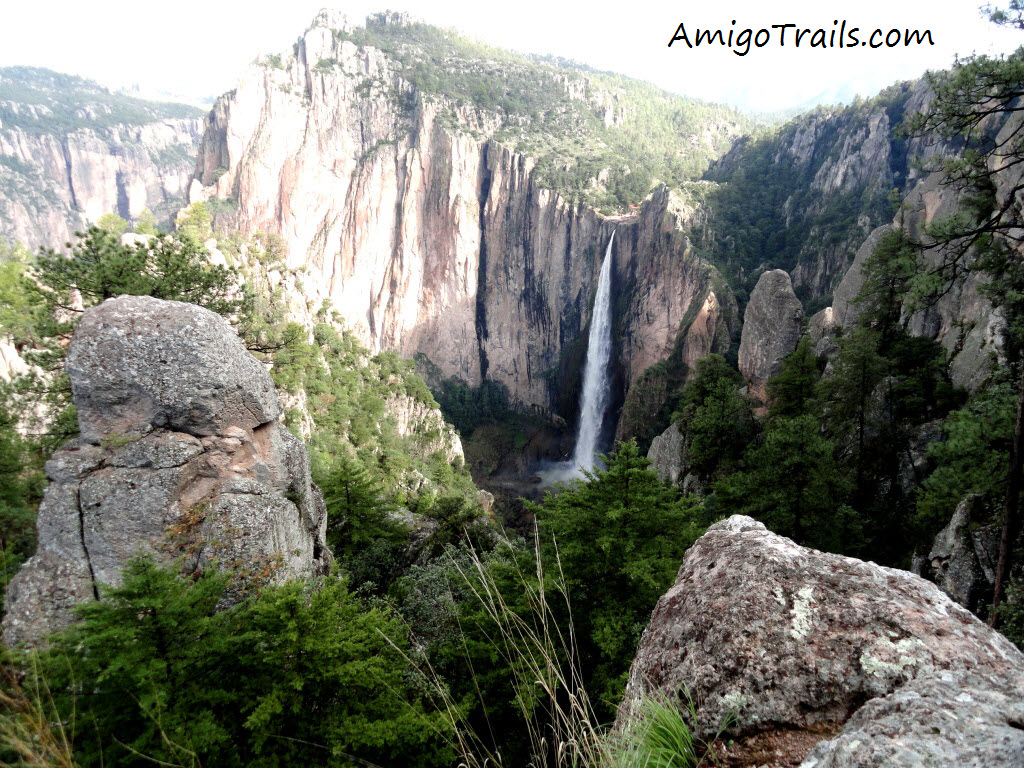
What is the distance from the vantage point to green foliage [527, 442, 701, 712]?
24.5 ft

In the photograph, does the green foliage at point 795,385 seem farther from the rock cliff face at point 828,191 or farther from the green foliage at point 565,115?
the green foliage at point 565,115

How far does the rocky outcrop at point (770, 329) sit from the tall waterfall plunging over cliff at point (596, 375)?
25.2 metres

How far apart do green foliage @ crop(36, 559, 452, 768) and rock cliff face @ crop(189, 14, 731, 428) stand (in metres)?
60.2

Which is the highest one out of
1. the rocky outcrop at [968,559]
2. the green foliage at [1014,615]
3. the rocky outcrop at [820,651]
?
the rocky outcrop at [820,651]

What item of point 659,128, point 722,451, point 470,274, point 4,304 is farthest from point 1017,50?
point 659,128

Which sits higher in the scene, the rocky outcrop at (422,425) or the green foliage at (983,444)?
the green foliage at (983,444)

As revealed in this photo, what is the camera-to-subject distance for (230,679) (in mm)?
5223

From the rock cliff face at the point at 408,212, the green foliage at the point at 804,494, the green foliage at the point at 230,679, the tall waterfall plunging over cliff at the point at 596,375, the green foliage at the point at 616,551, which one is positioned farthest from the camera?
the rock cliff face at the point at 408,212

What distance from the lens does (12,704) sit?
1.32m

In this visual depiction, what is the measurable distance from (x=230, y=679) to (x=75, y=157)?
15658cm

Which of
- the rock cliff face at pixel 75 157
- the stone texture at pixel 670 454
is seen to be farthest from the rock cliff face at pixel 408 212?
the rock cliff face at pixel 75 157

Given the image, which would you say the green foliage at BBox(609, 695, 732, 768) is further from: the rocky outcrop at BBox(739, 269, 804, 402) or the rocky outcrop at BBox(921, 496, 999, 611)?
the rocky outcrop at BBox(739, 269, 804, 402)

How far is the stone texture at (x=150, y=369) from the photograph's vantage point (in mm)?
8203

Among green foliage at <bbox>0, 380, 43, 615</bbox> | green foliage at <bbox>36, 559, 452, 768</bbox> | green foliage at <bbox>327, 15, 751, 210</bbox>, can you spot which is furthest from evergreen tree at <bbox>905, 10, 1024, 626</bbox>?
green foliage at <bbox>327, 15, 751, 210</bbox>
